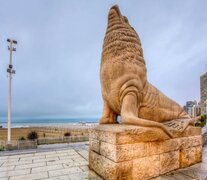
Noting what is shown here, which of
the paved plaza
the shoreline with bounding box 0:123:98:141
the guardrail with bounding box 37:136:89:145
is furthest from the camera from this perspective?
the shoreline with bounding box 0:123:98:141

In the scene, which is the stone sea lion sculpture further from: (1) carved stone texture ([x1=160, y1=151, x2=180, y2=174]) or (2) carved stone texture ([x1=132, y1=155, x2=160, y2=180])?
(2) carved stone texture ([x1=132, y1=155, x2=160, y2=180])

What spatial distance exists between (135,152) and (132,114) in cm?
74

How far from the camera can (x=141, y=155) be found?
10.1ft

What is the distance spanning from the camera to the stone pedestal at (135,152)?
2.82 metres

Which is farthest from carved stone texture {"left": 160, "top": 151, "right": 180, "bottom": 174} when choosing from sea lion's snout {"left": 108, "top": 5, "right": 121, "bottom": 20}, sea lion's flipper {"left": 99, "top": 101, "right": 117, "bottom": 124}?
sea lion's snout {"left": 108, "top": 5, "right": 121, "bottom": 20}

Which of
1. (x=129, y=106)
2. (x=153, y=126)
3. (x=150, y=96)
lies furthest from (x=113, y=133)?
(x=150, y=96)

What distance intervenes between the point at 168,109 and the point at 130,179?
2148mm

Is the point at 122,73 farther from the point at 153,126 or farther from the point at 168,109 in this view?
the point at 168,109

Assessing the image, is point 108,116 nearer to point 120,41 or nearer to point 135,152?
point 135,152

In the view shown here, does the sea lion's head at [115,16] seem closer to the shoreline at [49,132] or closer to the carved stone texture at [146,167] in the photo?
the carved stone texture at [146,167]

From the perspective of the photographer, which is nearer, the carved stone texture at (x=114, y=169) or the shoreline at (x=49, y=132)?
the carved stone texture at (x=114, y=169)

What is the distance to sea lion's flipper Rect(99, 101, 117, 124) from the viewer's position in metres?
3.99

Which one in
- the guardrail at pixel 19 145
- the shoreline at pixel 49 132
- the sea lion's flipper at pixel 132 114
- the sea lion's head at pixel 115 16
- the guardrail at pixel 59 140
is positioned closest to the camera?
the sea lion's flipper at pixel 132 114

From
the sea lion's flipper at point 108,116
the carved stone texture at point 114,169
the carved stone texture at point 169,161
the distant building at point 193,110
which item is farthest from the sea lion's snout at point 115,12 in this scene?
the distant building at point 193,110
